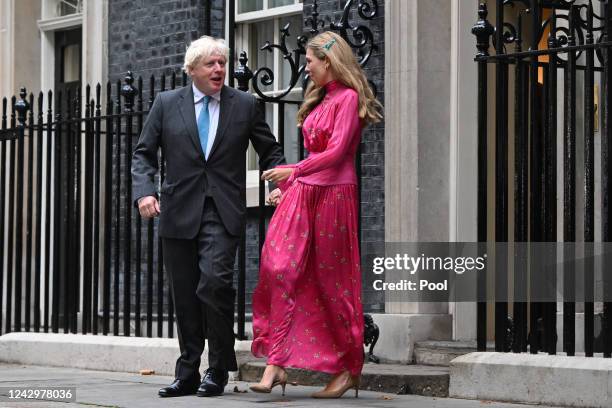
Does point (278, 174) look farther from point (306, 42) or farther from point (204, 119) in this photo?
point (306, 42)

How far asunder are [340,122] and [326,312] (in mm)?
977

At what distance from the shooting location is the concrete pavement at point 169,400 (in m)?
7.17

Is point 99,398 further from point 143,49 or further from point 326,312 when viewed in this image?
point 143,49

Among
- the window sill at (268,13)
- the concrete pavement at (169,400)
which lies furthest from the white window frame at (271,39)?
the concrete pavement at (169,400)

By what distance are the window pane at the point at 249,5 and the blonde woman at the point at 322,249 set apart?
4.10 meters

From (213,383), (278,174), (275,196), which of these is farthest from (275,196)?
(213,383)

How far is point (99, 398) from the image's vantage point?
7.57m

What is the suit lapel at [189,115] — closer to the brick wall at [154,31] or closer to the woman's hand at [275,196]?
the woman's hand at [275,196]

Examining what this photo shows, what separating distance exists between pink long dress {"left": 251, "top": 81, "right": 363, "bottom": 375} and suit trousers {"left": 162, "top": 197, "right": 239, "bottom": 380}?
20cm

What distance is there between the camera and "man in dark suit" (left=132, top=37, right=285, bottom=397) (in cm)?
759

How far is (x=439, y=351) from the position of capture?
8859mm

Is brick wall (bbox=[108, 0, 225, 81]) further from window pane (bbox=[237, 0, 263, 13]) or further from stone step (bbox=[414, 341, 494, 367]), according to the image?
stone step (bbox=[414, 341, 494, 367])

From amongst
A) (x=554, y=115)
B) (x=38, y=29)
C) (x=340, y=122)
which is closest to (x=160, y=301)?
(x=340, y=122)

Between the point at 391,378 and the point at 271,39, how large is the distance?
4.14 m
